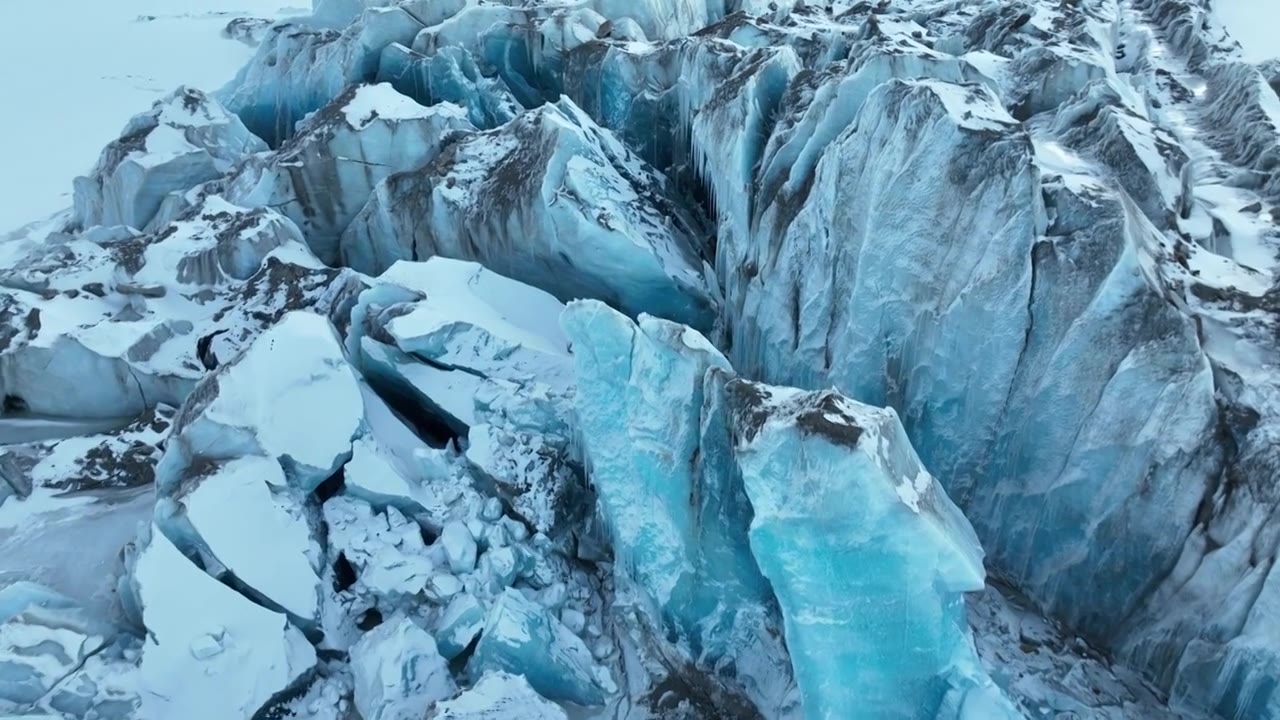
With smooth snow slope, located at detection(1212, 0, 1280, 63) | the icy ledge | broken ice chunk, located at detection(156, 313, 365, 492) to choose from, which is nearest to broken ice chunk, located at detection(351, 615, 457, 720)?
broken ice chunk, located at detection(156, 313, 365, 492)

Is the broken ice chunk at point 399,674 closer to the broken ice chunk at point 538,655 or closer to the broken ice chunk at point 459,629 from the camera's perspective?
the broken ice chunk at point 459,629

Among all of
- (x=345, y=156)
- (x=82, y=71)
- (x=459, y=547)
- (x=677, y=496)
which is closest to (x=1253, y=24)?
(x=677, y=496)

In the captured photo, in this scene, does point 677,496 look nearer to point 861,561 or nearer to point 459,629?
point 861,561

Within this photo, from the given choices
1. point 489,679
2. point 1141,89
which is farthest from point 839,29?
point 489,679

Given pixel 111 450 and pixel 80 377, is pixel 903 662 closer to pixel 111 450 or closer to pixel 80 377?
pixel 111 450

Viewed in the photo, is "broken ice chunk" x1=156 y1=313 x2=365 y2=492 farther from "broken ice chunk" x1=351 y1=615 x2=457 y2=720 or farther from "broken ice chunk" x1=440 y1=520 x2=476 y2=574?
"broken ice chunk" x1=351 y1=615 x2=457 y2=720

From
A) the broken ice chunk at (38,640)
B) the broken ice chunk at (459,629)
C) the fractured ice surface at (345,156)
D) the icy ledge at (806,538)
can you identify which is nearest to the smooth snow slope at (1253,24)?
the icy ledge at (806,538)

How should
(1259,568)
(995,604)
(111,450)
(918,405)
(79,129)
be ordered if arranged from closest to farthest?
1. (1259,568)
2. (995,604)
3. (918,405)
4. (111,450)
5. (79,129)
